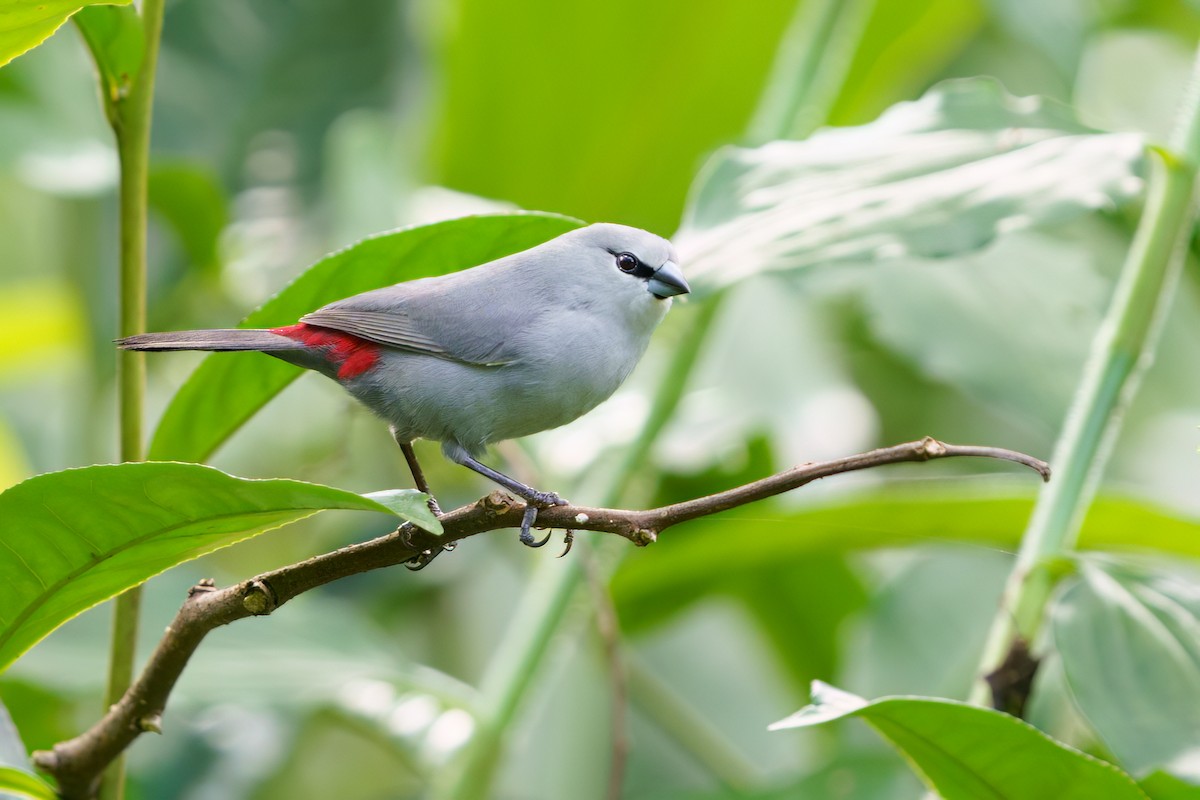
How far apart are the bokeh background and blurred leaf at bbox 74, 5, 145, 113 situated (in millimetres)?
949

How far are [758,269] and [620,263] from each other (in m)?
0.25

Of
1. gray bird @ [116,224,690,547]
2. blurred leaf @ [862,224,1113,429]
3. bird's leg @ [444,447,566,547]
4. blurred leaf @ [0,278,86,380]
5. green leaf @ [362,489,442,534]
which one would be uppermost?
blurred leaf @ [862,224,1113,429]

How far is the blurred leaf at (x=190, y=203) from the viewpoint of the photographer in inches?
106

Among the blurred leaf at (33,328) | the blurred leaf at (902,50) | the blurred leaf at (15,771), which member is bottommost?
the blurred leaf at (33,328)

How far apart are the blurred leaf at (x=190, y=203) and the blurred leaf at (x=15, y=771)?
1818 mm

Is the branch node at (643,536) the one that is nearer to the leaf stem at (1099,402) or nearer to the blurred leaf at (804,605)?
the leaf stem at (1099,402)

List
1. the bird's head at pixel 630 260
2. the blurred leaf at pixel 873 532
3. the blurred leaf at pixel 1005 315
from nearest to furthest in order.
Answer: the bird's head at pixel 630 260
the blurred leaf at pixel 873 532
the blurred leaf at pixel 1005 315

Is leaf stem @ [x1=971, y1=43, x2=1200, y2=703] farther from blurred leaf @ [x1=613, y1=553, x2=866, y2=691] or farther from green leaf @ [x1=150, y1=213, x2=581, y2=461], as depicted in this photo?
blurred leaf @ [x1=613, y1=553, x2=866, y2=691]

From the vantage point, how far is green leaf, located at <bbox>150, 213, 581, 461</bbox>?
49.8 inches

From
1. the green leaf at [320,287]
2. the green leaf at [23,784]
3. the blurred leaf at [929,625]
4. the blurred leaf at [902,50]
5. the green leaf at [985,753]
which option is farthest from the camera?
the blurred leaf at [902,50]

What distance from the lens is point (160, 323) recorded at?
3158mm

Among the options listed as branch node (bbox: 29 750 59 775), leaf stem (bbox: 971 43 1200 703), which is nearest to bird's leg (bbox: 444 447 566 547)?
branch node (bbox: 29 750 59 775)

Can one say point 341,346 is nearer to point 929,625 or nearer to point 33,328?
point 929,625

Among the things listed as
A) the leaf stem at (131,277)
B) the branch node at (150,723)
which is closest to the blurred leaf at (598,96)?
the leaf stem at (131,277)
